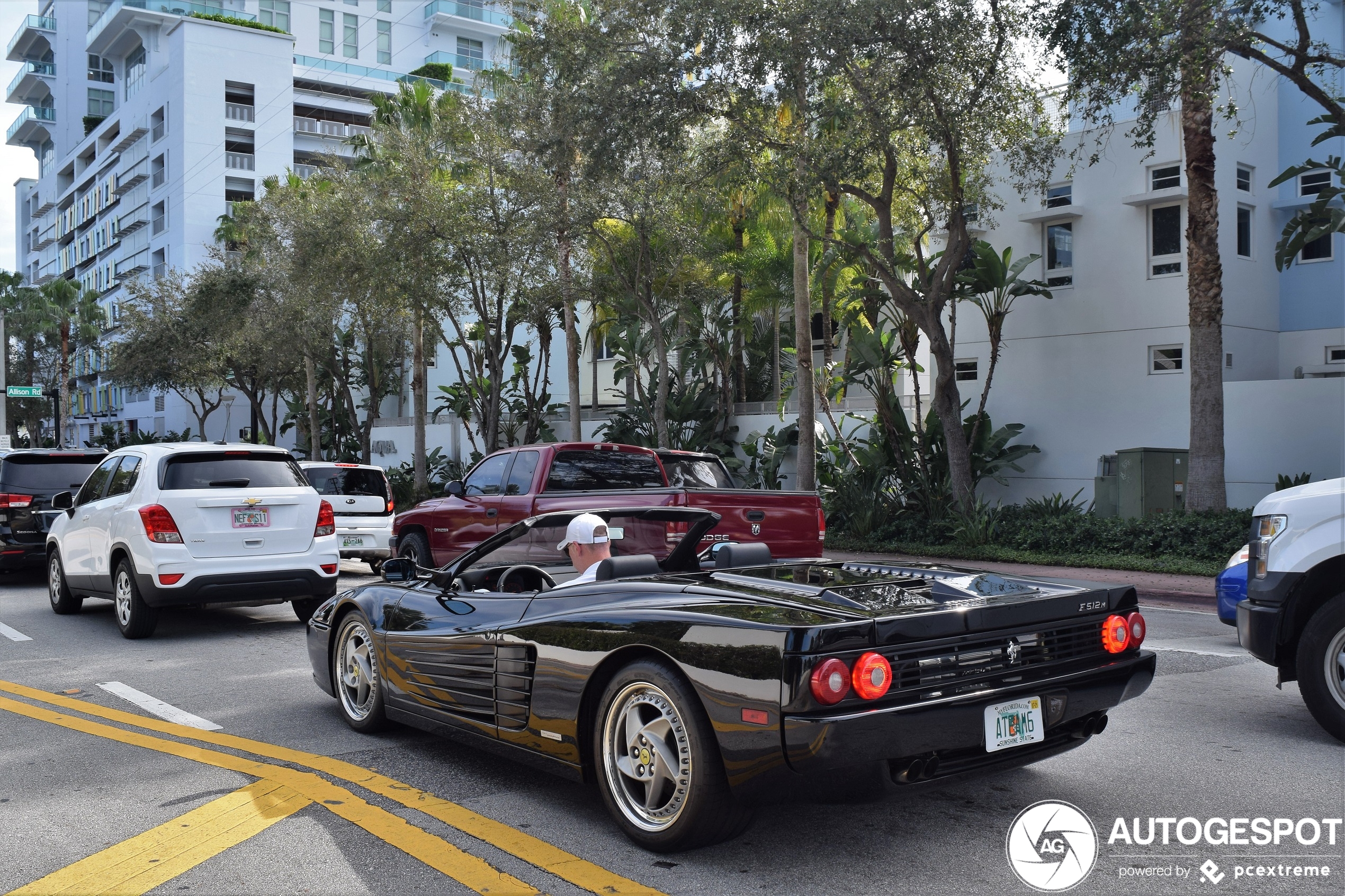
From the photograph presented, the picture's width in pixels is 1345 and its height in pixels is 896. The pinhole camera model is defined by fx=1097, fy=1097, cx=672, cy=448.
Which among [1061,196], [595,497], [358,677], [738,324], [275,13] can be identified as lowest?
[358,677]

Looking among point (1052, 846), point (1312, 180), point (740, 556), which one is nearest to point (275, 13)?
point (1312, 180)

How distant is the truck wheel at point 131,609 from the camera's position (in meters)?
10.1

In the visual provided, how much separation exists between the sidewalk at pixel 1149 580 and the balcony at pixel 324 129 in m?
64.8

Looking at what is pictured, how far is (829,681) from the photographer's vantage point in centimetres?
375

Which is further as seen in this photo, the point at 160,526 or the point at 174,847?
the point at 160,526

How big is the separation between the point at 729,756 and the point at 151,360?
144ft

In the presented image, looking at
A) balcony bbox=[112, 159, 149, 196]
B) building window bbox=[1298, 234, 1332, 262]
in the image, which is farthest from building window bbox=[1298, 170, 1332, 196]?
balcony bbox=[112, 159, 149, 196]

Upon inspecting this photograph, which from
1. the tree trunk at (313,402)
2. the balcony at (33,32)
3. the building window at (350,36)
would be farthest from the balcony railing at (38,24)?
the tree trunk at (313,402)

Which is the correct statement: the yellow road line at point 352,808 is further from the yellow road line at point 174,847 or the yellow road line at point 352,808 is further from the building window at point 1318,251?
the building window at point 1318,251

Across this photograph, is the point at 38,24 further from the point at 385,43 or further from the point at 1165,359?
the point at 1165,359

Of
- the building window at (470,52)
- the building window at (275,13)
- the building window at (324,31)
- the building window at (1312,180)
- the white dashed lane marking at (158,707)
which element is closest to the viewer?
the white dashed lane marking at (158,707)

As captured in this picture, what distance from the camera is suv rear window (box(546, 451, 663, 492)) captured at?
1133cm

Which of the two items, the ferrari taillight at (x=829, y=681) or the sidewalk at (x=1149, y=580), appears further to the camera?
the sidewalk at (x=1149, y=580)

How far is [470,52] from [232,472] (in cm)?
8111
